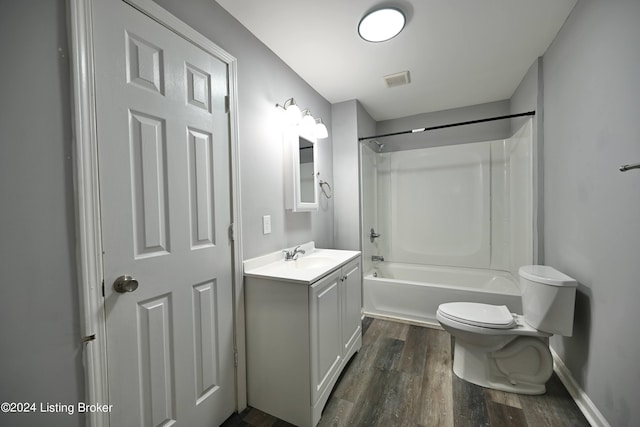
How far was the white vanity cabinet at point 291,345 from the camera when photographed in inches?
51.9

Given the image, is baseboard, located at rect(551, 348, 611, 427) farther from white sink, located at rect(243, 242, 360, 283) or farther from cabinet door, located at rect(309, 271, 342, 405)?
white sink, located at rect(243, 242, 360, 283)

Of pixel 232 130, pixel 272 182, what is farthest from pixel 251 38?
pixel 272 182

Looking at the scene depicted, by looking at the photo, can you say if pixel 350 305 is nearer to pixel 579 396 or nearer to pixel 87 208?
pixel 579 396

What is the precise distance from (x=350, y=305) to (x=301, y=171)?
115cm

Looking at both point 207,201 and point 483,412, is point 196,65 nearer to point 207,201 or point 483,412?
point 207,201

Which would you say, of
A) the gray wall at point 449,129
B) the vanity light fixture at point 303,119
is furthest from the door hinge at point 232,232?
the gray wall at point 449,129

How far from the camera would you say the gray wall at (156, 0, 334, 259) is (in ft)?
4.50

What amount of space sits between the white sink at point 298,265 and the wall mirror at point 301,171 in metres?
0.39

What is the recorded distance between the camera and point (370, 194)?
3055 mm

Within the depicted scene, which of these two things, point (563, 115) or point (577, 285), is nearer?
point (577, 285)

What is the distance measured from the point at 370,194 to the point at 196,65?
228cm

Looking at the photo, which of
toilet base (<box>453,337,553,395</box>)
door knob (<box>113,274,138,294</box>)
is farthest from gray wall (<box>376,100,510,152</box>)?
door knob (<box>113,274,138,294</box>)

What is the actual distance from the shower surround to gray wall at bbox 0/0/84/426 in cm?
237

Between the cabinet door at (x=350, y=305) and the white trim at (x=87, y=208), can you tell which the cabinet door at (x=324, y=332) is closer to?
the cabinet door at (x=350, y=305)
